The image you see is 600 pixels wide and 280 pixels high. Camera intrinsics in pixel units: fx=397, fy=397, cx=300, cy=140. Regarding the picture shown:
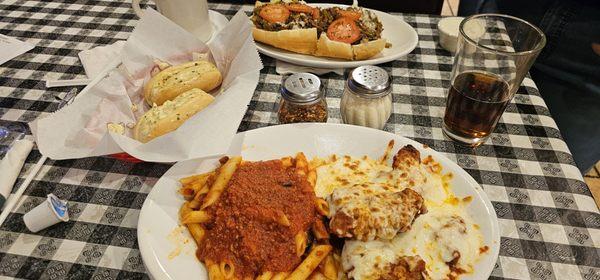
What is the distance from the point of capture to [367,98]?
1511 mm

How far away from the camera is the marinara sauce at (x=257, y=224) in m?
1.12

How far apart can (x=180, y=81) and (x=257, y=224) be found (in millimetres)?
797

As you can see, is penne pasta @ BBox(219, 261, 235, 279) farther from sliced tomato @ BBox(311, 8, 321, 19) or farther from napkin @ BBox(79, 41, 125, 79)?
sliced tomato @ BBox(311, 8, 321, 19)

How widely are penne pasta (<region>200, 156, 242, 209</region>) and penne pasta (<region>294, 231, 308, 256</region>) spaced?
29cm

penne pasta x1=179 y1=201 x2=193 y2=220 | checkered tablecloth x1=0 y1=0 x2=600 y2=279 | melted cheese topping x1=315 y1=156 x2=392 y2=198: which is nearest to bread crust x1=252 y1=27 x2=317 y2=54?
checkered tablecloth x1=0 y1=0 x2=600 y2=279

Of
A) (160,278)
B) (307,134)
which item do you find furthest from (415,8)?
(160,278)

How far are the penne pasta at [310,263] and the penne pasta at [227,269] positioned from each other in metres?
0.15

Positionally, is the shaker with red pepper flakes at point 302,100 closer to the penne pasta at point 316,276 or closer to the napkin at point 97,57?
the penne pasta at point 316,276

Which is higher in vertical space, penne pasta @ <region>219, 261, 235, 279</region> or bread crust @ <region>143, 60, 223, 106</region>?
bread crust @ <region>143, 60, 223, 106</region>

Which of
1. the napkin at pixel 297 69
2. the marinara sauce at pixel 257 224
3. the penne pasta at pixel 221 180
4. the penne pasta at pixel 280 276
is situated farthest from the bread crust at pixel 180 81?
the penne pasta at pixel 280 276

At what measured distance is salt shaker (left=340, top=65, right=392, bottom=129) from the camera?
1481 mm

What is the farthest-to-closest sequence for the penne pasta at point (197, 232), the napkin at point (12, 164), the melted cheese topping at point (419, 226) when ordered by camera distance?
the napkin at point (12, 164), the penne pasta at point (197, 232), the melted cheese topping at point (419, 226)

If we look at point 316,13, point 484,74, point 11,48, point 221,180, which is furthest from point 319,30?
point 11,48

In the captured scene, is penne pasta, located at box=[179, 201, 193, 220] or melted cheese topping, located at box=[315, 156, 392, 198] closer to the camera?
penne pasta, located at box=[179, 201, 193, 220]
